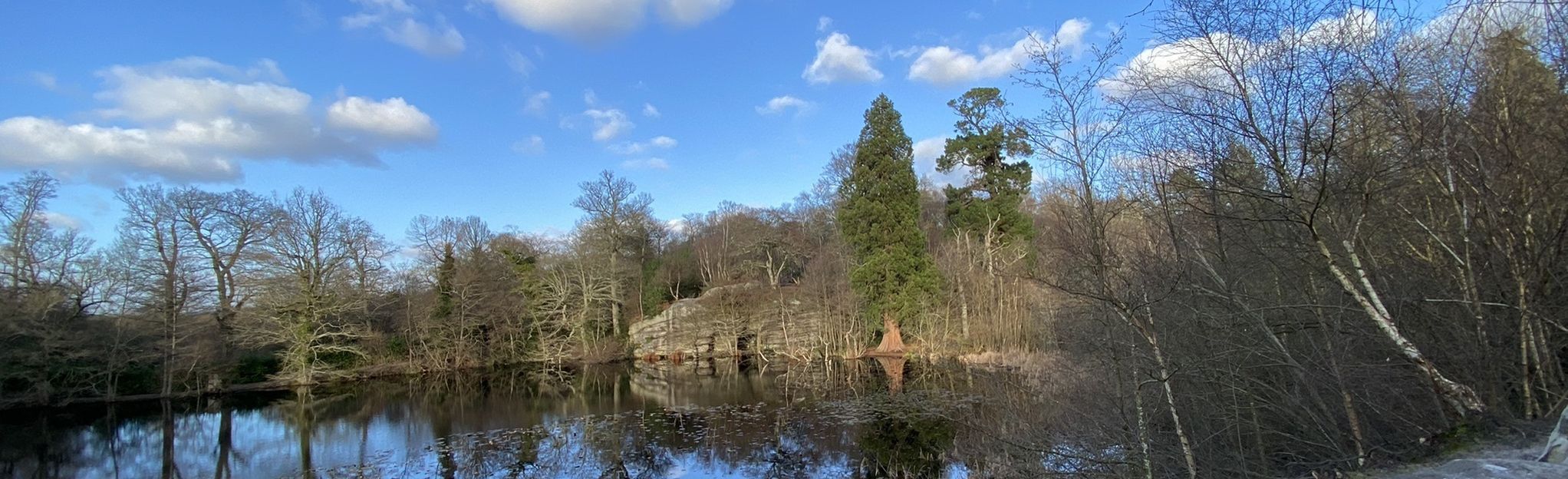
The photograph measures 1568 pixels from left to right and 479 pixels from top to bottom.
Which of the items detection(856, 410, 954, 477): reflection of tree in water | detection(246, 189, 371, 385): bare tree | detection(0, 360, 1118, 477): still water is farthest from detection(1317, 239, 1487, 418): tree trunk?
detection(246, 189, 371, 385): bare tree

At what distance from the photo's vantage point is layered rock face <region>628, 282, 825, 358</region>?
31672 millimetres

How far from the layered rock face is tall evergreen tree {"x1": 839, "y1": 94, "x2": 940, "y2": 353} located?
9.87 feet

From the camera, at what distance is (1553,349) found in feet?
14.8

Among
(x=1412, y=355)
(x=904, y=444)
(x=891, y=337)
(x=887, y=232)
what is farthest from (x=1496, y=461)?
(x=891, y=337)

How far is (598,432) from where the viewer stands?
51.6ft

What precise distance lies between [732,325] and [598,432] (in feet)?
62.8

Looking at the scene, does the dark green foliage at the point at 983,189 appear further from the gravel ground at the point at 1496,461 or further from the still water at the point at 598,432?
the gravel ground at the point at 1496,461

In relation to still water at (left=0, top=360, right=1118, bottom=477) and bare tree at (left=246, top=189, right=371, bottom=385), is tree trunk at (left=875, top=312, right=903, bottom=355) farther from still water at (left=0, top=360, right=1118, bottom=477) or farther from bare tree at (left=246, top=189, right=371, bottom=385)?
bare tree at (left=246, top=189, right=371, bottom=385)

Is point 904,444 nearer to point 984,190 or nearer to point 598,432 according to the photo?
point 598,432

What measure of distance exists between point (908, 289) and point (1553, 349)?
23957 mm

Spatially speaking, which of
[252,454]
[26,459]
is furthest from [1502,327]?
[26,459]

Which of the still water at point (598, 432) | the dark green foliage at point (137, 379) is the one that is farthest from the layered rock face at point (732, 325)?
the dark green foliage at point (137, 379)

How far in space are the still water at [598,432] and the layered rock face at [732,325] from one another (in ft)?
20.6

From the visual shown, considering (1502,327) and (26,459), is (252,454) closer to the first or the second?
(26,459)
